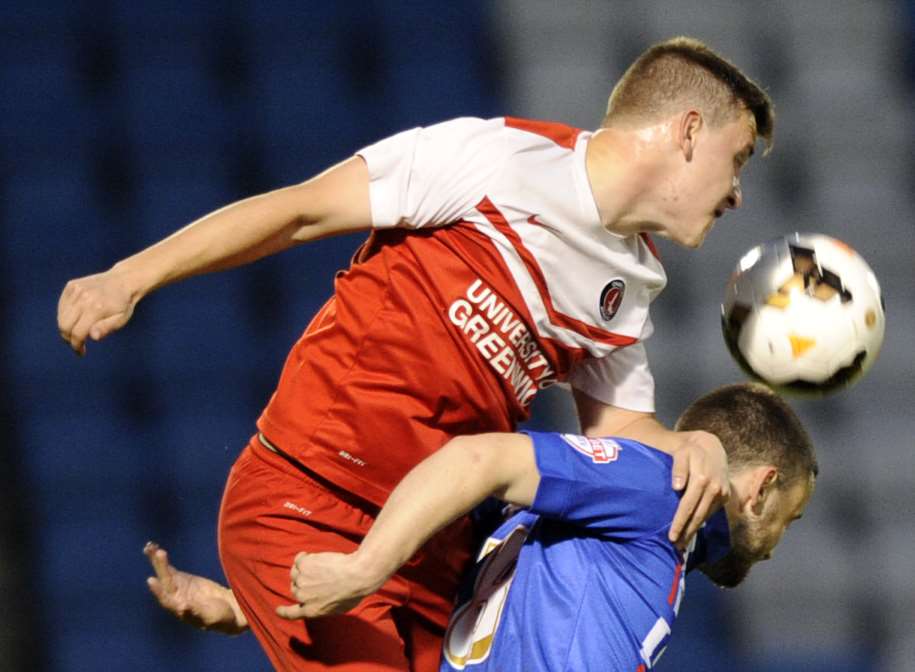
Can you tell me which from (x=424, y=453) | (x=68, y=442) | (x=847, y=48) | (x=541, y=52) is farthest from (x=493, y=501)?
(x=847, y=48)

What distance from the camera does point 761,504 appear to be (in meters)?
2.11

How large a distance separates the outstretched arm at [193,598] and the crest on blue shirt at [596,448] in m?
0.73

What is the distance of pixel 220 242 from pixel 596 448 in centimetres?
58

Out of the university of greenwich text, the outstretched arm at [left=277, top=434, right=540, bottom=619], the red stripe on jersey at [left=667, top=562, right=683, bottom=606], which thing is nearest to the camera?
the outstretched arm at [left=277, top=434, right=540, bottom=619]

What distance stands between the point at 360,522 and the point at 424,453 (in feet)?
0.46

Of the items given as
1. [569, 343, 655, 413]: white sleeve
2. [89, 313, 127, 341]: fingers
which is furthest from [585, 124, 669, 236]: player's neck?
[89, 313, 127, 341]: fingers

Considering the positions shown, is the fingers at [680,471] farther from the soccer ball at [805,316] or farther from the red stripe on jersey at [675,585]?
the soccer ball at [805,316]

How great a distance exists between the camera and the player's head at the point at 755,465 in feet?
6.88

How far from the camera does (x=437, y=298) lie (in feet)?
6.94

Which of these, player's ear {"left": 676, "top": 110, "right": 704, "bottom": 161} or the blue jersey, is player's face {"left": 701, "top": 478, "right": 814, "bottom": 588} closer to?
the blue jersey

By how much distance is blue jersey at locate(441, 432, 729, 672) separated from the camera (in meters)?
1.90

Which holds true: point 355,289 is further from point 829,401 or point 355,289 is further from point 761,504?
point 829,401

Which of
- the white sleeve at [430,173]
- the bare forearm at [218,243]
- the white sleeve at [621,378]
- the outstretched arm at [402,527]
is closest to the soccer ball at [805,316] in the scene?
the white sleeve at [621,378]

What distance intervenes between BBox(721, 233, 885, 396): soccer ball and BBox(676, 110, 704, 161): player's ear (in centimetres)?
21
